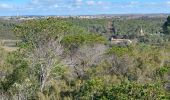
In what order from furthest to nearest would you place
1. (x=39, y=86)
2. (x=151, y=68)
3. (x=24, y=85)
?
(x=151, y=68) → (x=39, y=86) → (x=24, y=85)

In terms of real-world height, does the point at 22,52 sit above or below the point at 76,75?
above

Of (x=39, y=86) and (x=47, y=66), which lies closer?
(x=39, y=86)

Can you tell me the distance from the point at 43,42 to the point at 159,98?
18.6 meters

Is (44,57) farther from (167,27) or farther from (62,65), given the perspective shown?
(167,27)

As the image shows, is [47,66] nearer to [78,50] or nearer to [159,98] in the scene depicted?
[78,50]

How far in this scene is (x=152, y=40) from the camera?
8538 cm

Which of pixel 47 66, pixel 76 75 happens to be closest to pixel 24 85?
pixel 47 66

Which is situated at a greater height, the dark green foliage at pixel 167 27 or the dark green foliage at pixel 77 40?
the dark green foliage at pixel 77 40

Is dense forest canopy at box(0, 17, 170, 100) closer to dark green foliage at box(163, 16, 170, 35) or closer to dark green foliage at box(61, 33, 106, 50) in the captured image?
dark green foliage at box(61, 33, 106, 50)

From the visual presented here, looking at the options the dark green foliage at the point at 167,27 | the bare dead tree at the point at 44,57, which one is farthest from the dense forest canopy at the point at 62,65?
the dark green foliage at the point at 167,27

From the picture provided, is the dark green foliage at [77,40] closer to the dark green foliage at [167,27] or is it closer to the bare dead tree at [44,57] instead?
the bare dead tree at [44,57]

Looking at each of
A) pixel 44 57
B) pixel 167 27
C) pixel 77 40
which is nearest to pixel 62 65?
pixel 44 57

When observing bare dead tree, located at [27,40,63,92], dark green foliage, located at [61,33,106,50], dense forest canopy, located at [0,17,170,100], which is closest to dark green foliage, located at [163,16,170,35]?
dense forest canopy, located at [0,17,170,100]

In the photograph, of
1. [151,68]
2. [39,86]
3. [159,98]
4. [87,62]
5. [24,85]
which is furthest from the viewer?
[87,62]
